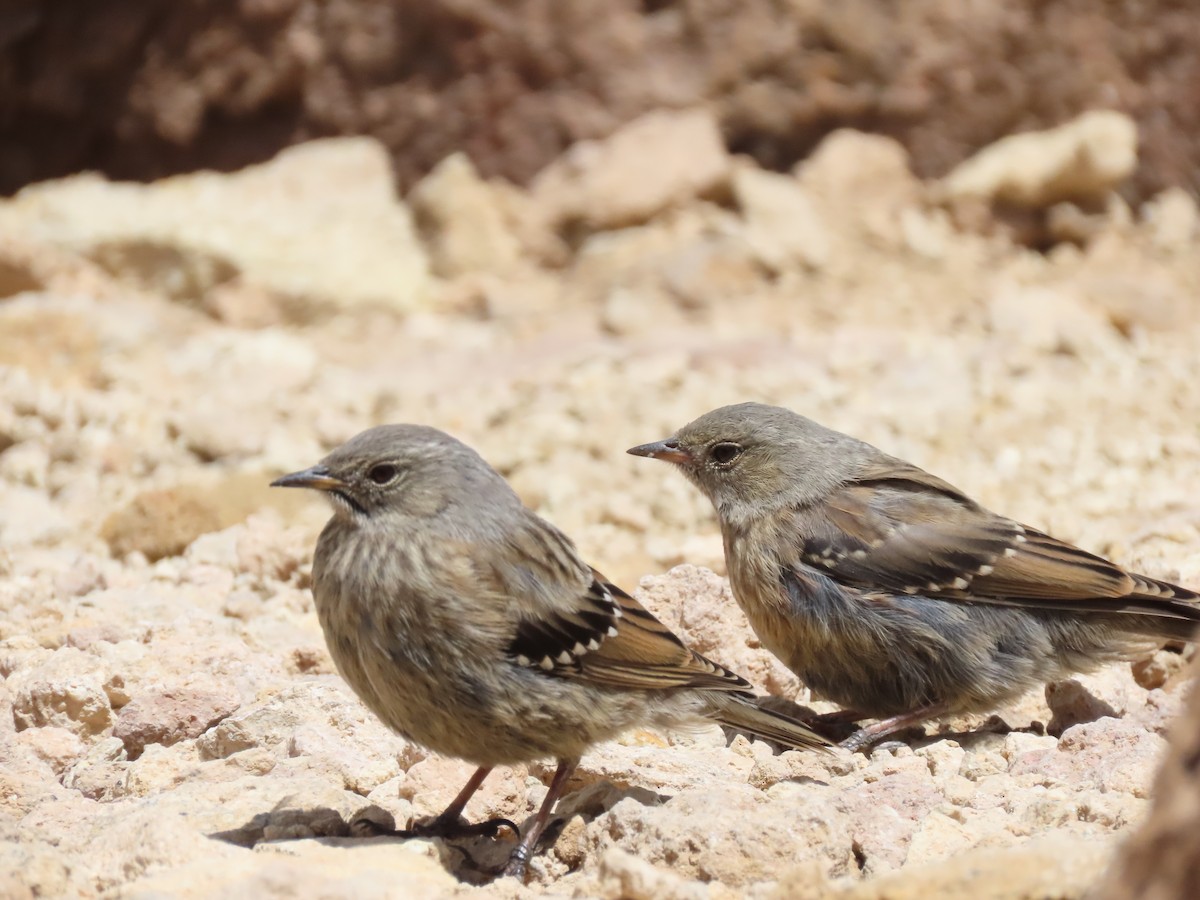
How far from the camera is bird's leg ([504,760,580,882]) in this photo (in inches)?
170

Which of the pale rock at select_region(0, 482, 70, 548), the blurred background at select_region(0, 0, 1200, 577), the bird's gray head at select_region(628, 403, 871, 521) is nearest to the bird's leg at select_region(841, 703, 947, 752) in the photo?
the bird's gray head at select_region(628, 403, 871, 521)

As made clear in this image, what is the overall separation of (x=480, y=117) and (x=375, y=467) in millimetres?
7424

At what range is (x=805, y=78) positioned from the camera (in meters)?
12.0

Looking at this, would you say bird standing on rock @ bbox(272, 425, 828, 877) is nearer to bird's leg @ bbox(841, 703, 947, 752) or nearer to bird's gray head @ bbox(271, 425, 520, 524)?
bird's gray head @ bbox(271, 425, 520, 524)

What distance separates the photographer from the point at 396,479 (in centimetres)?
504

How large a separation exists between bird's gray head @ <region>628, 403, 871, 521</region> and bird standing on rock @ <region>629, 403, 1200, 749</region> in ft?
0.46

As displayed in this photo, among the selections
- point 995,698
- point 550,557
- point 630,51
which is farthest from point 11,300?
point 995,698

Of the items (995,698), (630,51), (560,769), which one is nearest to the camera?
(560,769)

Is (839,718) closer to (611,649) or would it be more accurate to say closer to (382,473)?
(611,649)

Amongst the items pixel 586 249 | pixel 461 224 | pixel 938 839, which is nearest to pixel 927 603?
pixel 938 839

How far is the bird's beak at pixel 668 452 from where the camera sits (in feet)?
21.7

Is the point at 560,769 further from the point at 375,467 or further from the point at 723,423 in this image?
the point at 723,423

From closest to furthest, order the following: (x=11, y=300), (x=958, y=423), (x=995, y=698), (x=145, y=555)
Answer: (x=995, y=698) < (x=145, y=555) < (x=958, y=423) < (x=11, y=300)

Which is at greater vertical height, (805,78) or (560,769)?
(805,78)
